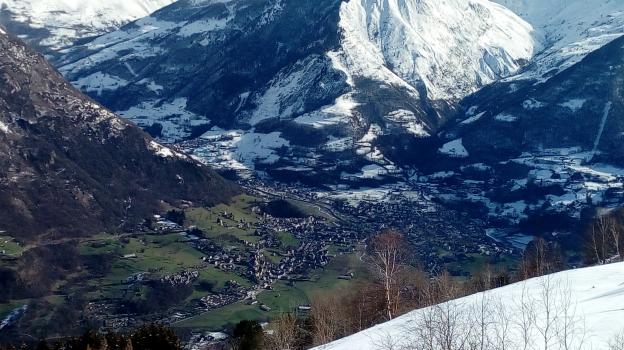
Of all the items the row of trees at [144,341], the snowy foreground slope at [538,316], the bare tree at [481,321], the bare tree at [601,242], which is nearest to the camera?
the snowy foreground slope at [538,316]

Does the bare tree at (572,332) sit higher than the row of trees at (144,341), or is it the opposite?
the bare tree at (572,332)

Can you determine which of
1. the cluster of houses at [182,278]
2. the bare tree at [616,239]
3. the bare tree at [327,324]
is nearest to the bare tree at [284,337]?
the bare tree at [327,324]

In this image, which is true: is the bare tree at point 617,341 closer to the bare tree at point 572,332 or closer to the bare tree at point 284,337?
the bare tree at point 572,332

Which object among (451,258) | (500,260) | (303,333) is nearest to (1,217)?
(451,258)

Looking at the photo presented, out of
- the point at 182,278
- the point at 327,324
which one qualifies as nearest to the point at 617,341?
the point at 327,324

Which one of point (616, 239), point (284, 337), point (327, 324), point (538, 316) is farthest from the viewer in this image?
point (616, 239)

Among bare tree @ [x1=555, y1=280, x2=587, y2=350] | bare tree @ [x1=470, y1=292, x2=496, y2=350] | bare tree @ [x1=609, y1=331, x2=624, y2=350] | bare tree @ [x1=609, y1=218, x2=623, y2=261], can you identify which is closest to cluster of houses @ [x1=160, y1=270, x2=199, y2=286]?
bare tree @ [x1=609, y1=218, x2=623, y2=261]

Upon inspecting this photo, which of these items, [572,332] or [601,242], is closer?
[572,332]

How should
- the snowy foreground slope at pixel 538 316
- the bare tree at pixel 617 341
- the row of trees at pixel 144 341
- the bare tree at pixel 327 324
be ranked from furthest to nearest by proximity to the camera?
the row of trees at pixel 144 341 < the bare tree at pixel 327 324 < the snowy foreground slope at pixel 538 316 < the bare tree at pixel 617 341

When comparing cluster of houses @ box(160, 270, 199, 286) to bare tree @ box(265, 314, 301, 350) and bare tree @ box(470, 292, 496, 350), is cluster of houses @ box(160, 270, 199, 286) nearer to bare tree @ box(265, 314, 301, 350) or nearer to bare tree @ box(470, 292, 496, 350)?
bare tree @ box(265, 314, 301, 350)

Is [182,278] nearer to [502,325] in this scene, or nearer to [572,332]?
[502,325]
